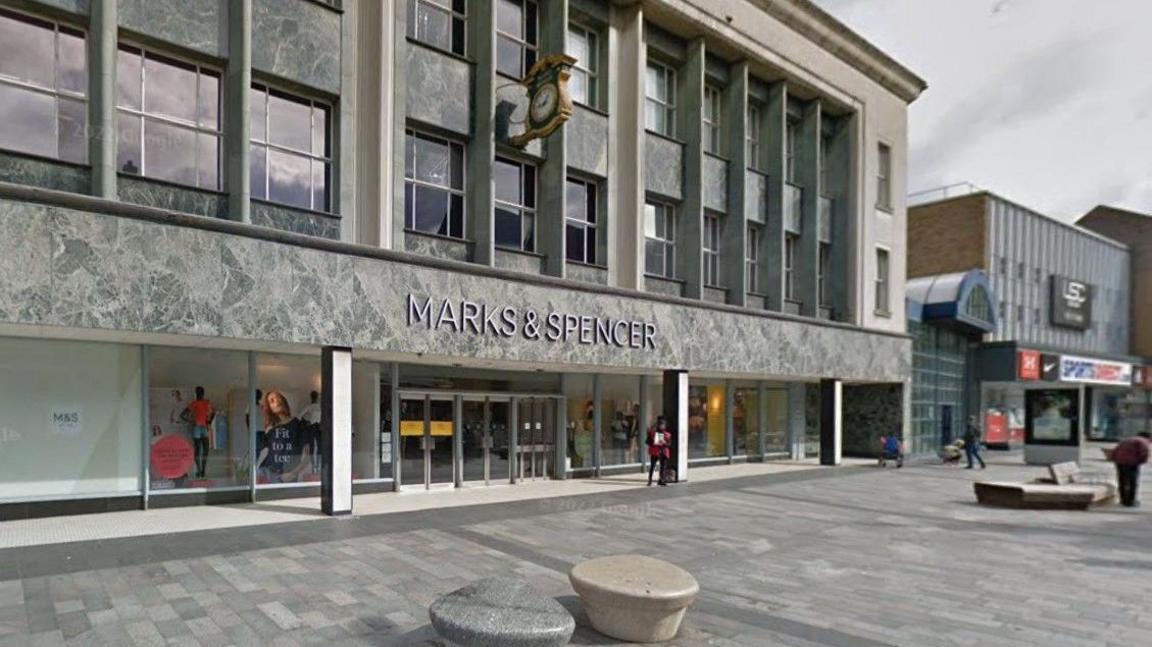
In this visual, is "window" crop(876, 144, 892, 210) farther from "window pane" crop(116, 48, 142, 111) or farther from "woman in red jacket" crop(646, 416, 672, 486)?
"window pane" crop(116, 48, 142, 111)

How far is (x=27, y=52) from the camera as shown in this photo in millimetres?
9805

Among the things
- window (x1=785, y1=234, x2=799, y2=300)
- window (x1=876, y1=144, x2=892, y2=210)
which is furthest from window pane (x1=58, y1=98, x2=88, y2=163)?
window (x1=876, y1=144, x2=892, y2=210)

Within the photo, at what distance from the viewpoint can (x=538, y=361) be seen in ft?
46.6

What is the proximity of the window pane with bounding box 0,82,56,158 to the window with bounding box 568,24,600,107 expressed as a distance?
10.4 m

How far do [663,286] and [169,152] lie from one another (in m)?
11.6

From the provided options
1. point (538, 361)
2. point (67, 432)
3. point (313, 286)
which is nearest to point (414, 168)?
point (313, 286)

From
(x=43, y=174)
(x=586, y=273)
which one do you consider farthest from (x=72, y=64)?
(x=586, y=273)

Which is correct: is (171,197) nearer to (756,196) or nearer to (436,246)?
(436,246)

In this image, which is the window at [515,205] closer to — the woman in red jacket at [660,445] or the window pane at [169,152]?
the woman in red jacket at [660,445]

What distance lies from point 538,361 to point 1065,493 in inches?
434

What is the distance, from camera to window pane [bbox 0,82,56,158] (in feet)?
31.3

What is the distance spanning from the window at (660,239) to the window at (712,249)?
1.57m

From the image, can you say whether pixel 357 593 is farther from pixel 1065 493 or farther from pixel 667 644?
pixel 1065 493

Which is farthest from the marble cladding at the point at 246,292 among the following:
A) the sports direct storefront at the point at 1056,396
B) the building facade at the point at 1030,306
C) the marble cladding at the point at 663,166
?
the building facade at the point at 1030,306
